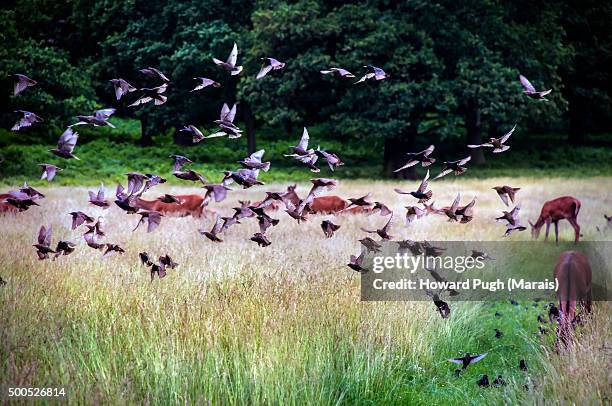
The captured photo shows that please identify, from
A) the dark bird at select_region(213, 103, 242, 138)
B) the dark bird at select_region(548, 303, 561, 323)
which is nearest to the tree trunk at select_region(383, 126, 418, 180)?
the dark bird at select_region(548, 303, 561, 323)

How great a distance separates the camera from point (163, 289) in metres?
6.64

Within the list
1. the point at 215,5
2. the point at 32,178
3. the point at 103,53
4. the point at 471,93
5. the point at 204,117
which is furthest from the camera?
the point at 204,117

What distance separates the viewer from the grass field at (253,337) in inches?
185

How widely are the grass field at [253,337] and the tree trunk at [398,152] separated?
18.1 m

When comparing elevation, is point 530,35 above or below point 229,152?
above

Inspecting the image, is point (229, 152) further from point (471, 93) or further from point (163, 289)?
point (163, 289)

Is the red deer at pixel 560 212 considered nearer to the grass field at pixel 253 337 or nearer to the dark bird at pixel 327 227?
the grass field at pixel 253 337

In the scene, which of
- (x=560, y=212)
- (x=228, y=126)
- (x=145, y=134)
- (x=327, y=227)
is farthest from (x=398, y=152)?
(x=228, y=126)

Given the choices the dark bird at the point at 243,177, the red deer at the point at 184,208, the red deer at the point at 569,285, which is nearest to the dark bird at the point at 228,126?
the dark bird at the point at 243,177

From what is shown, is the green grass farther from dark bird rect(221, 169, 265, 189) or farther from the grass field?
dark bird rect(221, 169, 265, 189)

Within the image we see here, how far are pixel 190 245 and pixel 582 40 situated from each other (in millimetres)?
30608

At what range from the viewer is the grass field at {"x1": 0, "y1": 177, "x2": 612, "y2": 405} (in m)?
4.69

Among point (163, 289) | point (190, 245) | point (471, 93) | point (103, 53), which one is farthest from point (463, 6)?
point (163, 289)

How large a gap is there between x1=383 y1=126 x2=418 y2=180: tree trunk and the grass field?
1808cm
